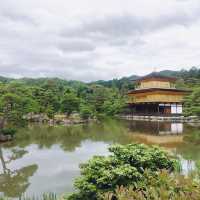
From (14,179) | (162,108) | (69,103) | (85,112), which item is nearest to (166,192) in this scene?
(14,179)

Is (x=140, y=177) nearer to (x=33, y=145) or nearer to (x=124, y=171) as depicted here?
(x=124, y=171)

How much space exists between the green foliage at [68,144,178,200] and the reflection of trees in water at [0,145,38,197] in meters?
3.27

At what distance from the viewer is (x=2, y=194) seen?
26.8ft

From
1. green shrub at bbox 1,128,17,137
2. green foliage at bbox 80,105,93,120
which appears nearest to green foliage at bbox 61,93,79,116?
green foliage at bbox 80,105,93,120

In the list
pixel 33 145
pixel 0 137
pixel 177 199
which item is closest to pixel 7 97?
pixel 0 137

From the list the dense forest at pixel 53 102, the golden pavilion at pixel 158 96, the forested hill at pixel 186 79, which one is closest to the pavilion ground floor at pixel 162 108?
the golden pavilion at pixel 158 96

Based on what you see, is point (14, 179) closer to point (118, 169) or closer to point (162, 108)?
point (118, 169)

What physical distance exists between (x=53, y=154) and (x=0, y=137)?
5513 millimetres

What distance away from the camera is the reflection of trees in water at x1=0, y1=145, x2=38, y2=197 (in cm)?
841

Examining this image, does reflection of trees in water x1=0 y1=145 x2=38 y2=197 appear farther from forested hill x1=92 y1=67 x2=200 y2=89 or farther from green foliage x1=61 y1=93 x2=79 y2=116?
forested hill x1=92 y1=67 x2=200 y2=89

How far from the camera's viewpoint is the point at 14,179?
31.3 feet

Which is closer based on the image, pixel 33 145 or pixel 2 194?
pixel 2 194

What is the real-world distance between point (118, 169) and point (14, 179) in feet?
17.7

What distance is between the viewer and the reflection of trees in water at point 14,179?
8.41 m
